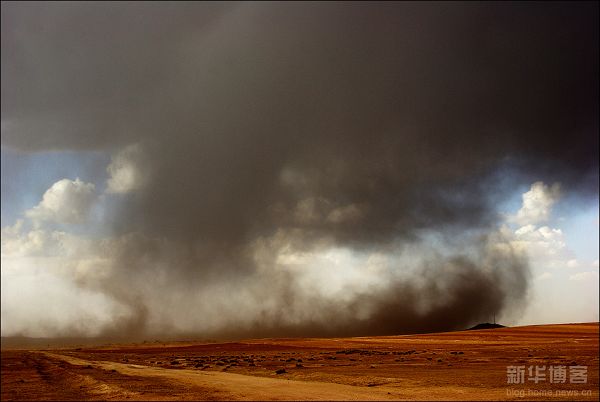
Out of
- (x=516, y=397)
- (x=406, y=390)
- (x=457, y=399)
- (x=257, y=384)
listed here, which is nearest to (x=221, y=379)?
(x=257, y=384)

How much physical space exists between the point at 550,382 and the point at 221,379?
26.4 m

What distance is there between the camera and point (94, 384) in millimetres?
40406

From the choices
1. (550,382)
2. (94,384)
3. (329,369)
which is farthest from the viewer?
(329,369)

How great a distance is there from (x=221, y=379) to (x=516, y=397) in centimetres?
2442

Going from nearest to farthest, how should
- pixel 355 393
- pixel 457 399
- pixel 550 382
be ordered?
1. pixel 457 399
2. pixel 355 393
3. pixel 550 382

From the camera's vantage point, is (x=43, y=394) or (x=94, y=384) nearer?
(x=43, y=394)

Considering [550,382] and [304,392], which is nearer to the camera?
[304,392]

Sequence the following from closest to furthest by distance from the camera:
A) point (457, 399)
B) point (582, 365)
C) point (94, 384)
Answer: point (457, 399)
point (94, 384)
point (582, 365)

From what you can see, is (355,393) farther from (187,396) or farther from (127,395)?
(127,395)

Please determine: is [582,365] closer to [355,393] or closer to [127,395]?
[355,393]

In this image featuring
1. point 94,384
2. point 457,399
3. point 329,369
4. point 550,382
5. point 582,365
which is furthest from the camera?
point 329,369

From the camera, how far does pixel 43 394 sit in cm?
3538

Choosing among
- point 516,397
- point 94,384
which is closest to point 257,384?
point 94,384

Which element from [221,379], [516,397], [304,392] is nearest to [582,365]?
[516,397]
